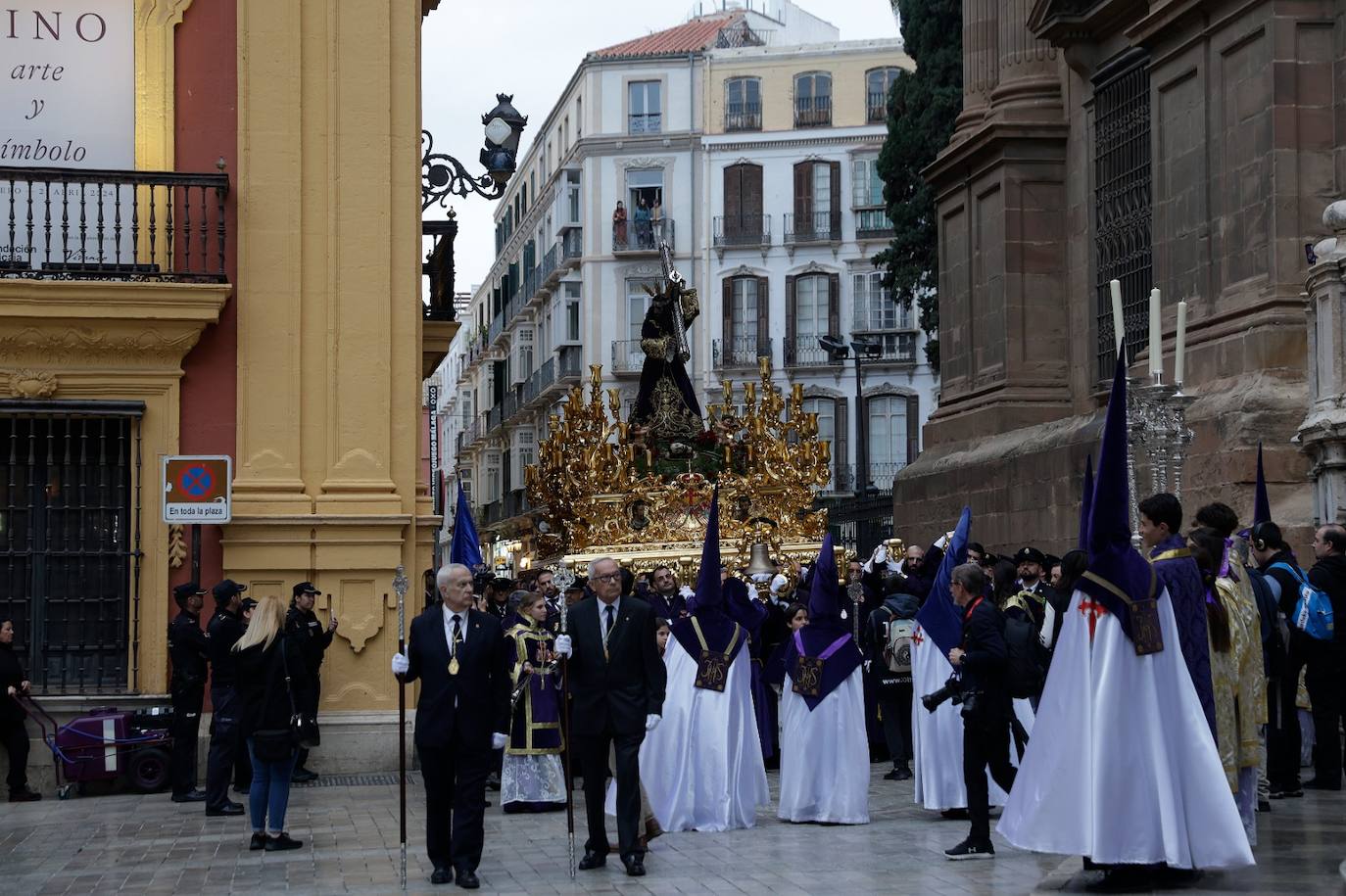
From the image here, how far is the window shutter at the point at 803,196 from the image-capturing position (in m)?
57.3

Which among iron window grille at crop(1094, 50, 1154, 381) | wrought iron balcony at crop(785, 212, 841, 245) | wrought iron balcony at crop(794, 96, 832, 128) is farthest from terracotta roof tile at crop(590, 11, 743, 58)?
iron window grille at crop(1094, 50, 1154, 381)

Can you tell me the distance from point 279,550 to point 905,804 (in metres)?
5.62

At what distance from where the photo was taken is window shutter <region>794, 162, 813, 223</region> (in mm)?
57344

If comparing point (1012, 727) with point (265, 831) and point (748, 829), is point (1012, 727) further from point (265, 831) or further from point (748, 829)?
point (265, 831)

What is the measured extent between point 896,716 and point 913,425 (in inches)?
1549

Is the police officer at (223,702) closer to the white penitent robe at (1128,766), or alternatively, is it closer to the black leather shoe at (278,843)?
the black leather shoe at (278,843)

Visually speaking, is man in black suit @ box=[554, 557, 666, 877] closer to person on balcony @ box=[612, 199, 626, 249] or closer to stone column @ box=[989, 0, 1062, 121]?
stone column @ box=[989, 0, 1062, 121]

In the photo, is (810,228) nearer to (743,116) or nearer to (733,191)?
(733,191)

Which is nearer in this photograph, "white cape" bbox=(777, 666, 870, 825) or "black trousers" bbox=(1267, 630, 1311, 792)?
"black trousers" bbox=(1267, 630, 1311, 792)

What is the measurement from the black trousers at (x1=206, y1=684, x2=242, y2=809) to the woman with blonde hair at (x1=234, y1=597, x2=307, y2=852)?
176cm

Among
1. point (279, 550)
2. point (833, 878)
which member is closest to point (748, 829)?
point (833, 878)

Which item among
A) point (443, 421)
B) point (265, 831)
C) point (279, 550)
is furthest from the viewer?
point (443, 421)

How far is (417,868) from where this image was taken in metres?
11.8

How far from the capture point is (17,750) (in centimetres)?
1581
